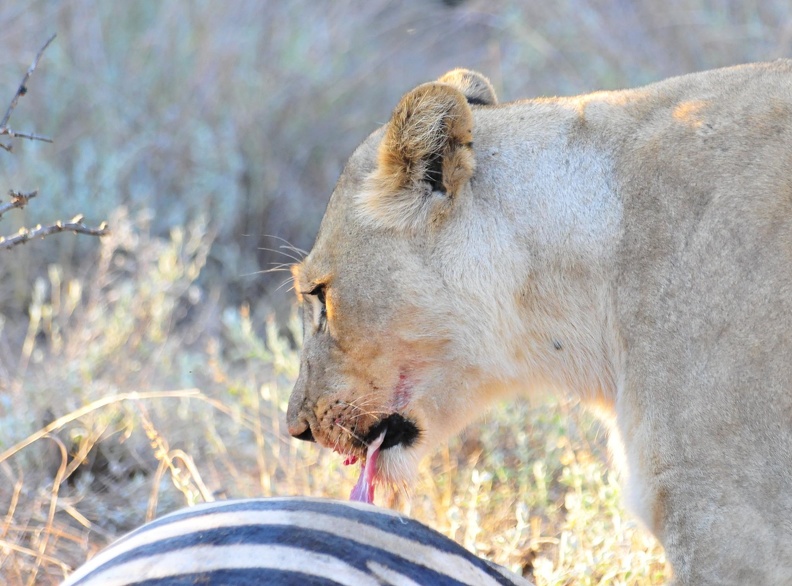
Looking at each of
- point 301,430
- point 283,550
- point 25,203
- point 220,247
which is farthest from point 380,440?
point 220,247

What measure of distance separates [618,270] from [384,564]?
73 cm

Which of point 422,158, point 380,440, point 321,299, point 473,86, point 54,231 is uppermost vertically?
point 473,86

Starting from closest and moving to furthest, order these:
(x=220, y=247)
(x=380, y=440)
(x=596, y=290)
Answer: (x=596, y=290) → (x=380, y=440) → (x=220, y=247)

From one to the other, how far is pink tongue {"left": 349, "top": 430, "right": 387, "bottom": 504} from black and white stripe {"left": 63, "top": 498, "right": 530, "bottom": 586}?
0.49 meters

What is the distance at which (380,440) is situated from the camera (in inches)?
89.4

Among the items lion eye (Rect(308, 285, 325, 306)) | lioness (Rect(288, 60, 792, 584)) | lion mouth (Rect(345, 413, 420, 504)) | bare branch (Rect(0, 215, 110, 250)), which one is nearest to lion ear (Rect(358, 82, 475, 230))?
lioness (Rect(288, 60, 792, 584))

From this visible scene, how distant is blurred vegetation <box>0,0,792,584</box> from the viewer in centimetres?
292

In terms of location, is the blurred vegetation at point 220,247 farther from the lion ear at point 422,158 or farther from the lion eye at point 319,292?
the lion ear at point 422,158

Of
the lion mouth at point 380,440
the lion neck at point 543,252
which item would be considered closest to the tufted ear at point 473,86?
the lion neck at point 543,252

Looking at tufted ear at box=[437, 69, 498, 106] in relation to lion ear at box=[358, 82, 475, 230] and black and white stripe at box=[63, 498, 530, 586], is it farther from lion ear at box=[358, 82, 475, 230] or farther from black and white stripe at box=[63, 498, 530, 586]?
black and white stripe at box=[63, 498, 530, 586]

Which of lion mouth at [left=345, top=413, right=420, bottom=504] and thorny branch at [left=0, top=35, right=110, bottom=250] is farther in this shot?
lion mouth at [left=345, top=413, right=420, bottom=504]

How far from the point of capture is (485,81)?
262cm

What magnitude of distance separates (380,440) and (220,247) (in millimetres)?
3223

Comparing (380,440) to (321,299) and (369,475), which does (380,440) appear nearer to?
(369,475)
